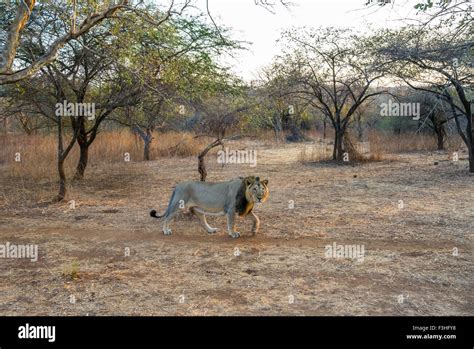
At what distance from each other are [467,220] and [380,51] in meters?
3.30

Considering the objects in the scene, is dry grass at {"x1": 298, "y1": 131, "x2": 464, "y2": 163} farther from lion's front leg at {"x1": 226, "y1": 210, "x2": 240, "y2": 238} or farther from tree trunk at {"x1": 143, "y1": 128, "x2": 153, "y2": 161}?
lion's front leg at {"x1": 226, "y1": 210, "x2": 240, "y2": 238}

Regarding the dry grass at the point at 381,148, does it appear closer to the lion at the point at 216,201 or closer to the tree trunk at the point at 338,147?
the tree trunk at the point at 338,147

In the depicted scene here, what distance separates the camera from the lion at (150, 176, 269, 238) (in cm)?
674

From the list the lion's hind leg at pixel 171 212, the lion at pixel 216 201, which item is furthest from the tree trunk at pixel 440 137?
the lion's hind leg at pixel 171 212

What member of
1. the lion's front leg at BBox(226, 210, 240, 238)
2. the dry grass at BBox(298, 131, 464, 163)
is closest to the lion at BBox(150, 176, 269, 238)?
the lion's front leg at BBox(226, 210, 240, 238)

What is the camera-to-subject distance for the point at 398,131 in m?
28.5

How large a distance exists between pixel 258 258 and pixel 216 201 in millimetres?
1523

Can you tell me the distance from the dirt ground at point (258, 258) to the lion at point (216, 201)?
0.87 ft

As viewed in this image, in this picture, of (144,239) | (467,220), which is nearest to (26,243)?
(144,239)

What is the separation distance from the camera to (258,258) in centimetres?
571

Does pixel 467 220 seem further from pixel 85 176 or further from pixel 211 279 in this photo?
pixel 85 176

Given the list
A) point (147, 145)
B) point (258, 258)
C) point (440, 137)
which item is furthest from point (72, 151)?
point (440, 137)

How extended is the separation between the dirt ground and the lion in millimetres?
264

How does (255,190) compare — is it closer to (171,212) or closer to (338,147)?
(171,212)
